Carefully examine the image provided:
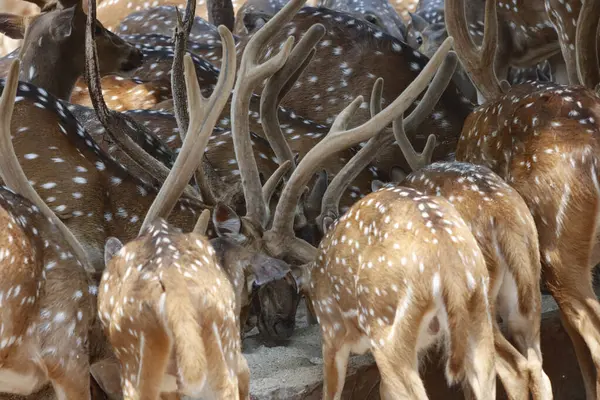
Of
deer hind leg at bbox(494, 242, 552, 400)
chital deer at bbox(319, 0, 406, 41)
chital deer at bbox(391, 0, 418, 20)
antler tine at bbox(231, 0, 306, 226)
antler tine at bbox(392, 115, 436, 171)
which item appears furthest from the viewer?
chital deer at bbox(391, 0, 418, 20)

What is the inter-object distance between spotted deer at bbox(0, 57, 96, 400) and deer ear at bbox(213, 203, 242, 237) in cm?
47

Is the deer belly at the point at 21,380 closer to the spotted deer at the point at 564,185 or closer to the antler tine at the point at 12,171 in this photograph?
the antler tine at the point at 12,171

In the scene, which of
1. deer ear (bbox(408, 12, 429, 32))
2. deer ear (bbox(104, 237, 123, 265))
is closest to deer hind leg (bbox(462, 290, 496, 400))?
deer ear (bbox(104, 237, 123, 265))

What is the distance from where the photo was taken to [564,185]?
136 inches

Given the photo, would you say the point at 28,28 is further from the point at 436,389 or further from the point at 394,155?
the point at 436,389

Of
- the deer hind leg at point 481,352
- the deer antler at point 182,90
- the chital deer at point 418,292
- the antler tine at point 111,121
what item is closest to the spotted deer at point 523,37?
the deer antler at point 182,90

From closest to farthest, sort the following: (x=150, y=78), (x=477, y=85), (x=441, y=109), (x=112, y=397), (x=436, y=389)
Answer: (x=112, y=397), (x=436, y=389), (x=477, y=85), (x=441, y=109), (x=150, y=78)

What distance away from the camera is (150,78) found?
5.31 meters

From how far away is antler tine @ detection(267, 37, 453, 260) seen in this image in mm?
3420

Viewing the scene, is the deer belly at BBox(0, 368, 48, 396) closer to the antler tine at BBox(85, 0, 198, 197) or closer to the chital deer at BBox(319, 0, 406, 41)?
the antler tine at BBox(85, 0, 198, 197)

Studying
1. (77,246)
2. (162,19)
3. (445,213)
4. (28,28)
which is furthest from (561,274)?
(162,19)

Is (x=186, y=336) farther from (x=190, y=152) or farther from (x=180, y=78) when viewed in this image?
(x=180, y=78)

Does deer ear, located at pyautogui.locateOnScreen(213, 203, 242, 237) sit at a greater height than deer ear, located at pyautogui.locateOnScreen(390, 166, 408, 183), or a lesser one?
greater

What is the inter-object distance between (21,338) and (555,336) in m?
2.11
